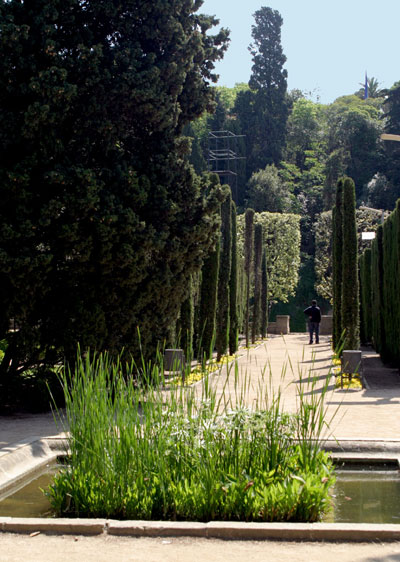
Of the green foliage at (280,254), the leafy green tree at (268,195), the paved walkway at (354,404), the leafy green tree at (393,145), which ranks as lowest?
the paved walkway at (354,404)

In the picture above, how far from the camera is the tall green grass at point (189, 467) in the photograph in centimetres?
489

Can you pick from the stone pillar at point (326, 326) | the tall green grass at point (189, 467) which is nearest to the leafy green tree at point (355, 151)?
the stone pillar at point (326, 326)

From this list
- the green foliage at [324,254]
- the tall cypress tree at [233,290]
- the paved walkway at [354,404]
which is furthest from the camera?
the green foliage at [324,254]

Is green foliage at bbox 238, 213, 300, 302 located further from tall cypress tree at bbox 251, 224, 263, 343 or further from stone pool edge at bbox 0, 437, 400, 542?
stone pool edge at bbox 0, 437, 400, 542

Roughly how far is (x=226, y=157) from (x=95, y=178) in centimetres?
5305

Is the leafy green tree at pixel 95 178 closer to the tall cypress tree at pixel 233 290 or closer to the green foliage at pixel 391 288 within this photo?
the green foliage at pixel 391 288

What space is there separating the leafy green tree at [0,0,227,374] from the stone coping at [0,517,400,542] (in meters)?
4.98

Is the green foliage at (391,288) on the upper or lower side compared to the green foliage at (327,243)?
lower

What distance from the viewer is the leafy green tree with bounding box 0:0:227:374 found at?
9.50 m

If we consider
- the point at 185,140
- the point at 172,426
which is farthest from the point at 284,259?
the point at 172,426

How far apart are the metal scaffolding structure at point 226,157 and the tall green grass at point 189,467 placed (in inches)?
2114

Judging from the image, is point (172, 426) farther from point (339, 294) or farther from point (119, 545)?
point (339, 294)

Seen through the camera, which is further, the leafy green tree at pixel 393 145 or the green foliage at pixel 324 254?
the leafy green tree at pixel 393 145

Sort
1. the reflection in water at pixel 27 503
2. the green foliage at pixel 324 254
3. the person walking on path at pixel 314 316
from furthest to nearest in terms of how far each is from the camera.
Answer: the green foliage at pixel 324 254 → the person walking on path at pixel 314 316 → the reflection in water at pixel 27 503
